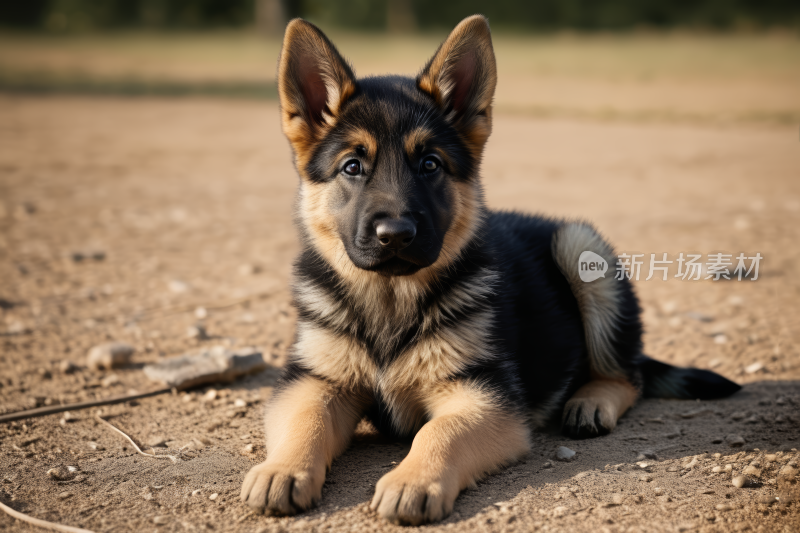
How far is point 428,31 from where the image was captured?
3944cm

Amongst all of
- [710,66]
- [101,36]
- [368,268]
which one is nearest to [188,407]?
[368,268]

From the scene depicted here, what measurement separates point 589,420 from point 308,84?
2.39m

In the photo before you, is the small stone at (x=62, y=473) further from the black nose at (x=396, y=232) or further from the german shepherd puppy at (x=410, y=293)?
the black nose at (x=396, y=232)

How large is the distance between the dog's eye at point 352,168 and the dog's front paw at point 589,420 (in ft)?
5.90

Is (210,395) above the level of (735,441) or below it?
below

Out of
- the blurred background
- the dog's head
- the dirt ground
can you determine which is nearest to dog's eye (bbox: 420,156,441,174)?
the dog's head

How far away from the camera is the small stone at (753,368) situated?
5.00 meters

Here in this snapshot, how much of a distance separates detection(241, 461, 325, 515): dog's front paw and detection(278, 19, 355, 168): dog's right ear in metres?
1.64

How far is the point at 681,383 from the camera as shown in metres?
4.57

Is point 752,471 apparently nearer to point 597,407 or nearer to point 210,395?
point 597,407

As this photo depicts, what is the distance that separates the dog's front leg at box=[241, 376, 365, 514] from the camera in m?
3.15

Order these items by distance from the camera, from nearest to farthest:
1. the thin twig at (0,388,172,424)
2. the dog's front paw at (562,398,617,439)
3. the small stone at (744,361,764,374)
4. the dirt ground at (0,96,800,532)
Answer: the dirt ground at (0,96,800,532), the dog's front paw at (562,398,617,439), the thin twig at (0,388,172,424), the small stone at (744,361,764,374)

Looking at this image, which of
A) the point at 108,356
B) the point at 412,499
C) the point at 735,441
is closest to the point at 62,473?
the point at 108,356

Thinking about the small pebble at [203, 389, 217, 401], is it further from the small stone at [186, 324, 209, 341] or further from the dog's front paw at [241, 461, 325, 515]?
the dog's front paw at [241, 461, 325, 515]
